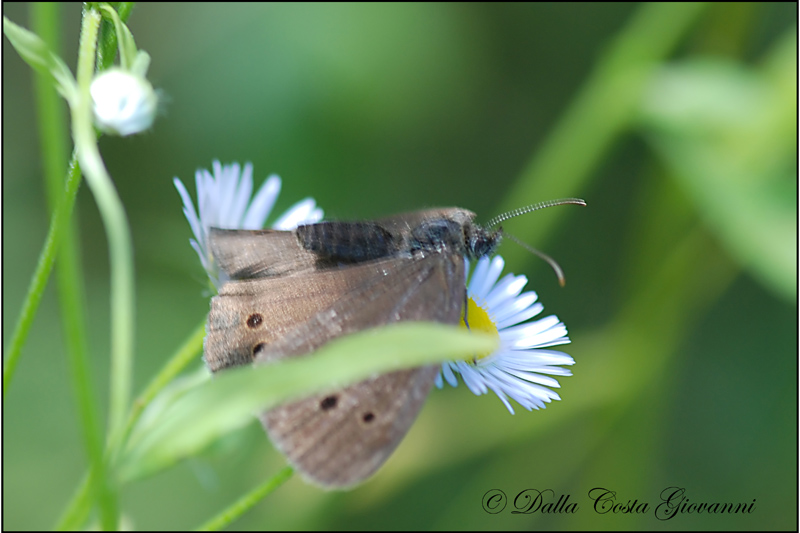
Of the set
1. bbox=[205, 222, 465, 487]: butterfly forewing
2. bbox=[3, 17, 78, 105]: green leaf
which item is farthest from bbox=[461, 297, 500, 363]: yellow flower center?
bbox=[3, 17, 78, 105]: green leaf

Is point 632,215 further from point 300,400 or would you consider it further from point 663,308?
point 300,400

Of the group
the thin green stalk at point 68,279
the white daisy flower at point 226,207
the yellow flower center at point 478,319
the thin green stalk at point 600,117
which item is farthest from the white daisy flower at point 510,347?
the thin green stalk at point 600,117

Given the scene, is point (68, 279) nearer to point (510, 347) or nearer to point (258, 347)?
point (258, 347)

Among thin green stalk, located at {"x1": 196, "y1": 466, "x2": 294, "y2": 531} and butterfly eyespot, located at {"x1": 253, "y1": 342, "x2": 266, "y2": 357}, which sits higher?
butterfly eyespot, located at {"x1": 253, "y1": 342, "x2": 266, "y2": 357}

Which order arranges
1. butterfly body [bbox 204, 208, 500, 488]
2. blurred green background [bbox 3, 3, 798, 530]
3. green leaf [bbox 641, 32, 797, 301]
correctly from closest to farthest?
butterfly body [bbox 204, 208, 500, 488]
green leaf [bbox 641, 32, 797, 301]
blurred green background [bbox 3, 3, 798, 530]

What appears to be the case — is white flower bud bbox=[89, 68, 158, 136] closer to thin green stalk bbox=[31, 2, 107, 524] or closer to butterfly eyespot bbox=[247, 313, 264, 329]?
thin green stalk bbox=[31, 2, 107, 524]

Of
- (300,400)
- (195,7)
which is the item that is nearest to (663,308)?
(300,400)
